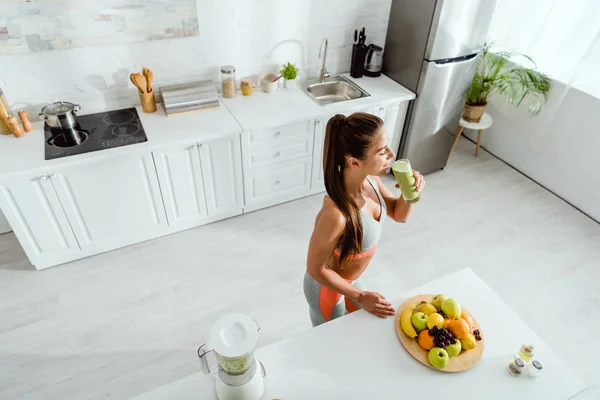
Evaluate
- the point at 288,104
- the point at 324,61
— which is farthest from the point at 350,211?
the point at 324,61

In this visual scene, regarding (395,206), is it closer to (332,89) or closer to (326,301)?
(326,301)

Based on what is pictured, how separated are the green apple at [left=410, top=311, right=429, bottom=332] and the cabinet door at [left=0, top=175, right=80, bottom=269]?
84.0 inches

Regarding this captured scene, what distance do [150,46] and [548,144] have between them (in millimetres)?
3268

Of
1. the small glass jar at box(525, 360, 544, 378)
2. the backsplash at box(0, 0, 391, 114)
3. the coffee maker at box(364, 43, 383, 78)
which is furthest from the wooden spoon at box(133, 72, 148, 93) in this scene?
the small glass jar at box(525, 360, 544, 378)

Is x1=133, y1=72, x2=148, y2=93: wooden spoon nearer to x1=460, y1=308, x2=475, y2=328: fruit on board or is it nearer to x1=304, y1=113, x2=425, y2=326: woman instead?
x1=304, y1=113, x2=425, y2=326: woman

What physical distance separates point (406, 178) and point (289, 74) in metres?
2.03

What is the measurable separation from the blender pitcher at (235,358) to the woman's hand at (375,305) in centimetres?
47

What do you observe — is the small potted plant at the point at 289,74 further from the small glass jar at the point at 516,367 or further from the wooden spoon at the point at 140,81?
the small glass jar at the point at 516,367

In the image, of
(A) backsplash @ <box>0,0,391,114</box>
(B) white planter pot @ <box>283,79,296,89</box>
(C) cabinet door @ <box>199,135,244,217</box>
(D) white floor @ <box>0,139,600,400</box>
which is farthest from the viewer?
(B) white planter pot @ <box>283,79,296,89</box>

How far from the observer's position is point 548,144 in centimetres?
362

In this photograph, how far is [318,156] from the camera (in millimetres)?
3256

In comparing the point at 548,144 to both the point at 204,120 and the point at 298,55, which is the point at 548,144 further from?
the point at 204,120

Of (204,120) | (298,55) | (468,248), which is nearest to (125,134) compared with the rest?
(204,120)

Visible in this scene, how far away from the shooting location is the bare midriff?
160cm
